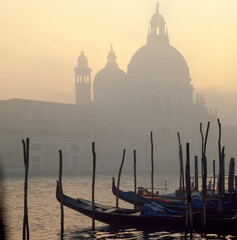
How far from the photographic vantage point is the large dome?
66000 millimetres

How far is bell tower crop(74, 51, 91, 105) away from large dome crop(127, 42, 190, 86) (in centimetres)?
696

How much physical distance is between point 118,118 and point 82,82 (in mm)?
12549

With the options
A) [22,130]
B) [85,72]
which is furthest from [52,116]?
[85,72]

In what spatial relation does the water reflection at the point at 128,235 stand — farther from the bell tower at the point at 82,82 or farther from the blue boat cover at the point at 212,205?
the bell tower at the point at 82,82

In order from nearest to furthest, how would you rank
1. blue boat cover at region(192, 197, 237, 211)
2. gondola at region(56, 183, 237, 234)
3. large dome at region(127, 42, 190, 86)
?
gondola at region(56, 183, 237, 234) < blue boat cover at region(192, 197, 237, 211) < large dome at region(127, 42, 190, 86)

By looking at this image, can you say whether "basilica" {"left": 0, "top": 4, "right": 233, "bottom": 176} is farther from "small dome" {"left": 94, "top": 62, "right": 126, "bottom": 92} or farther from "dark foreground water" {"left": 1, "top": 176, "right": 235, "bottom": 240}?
"dark foreground water" {"left": 1, "top": 176, "right": 235, "bottom": 240}

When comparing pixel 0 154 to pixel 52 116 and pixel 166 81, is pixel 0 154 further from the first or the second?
pixel 166 81

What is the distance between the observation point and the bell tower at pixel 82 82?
7067 centimetres

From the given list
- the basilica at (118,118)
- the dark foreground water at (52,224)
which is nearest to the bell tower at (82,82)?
the basilica at (118,118)

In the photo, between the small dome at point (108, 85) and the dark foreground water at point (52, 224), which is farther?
the small dome at point (108, 85)

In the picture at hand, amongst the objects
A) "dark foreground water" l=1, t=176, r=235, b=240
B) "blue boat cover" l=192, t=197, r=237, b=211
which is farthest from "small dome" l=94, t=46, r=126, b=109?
"blue boat cover" l=192, t=197, r=237, b=211

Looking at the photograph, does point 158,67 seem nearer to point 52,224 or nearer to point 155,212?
point 52,224

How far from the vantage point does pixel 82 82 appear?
71625mm

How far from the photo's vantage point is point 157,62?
218ft
